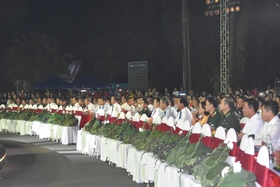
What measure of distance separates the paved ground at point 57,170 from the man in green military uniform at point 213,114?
202cm

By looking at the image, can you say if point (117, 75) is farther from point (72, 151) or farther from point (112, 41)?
point (72, 151)

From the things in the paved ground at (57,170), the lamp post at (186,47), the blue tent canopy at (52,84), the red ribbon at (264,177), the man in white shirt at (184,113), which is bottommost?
the paved ground at (57,170)

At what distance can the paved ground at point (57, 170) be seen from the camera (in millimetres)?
11164

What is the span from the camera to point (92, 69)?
5588 cm

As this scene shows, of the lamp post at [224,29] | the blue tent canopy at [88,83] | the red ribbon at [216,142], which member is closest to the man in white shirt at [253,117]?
the red ribbon at [216,142]

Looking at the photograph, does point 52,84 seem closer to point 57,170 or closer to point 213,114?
point 57,170

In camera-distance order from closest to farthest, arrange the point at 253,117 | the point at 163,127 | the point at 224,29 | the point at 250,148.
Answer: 1. the point at 250,148
2. the point at 253,117
3. the point at 163,127
4. the point at 224,29

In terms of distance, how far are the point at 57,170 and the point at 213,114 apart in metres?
4.32

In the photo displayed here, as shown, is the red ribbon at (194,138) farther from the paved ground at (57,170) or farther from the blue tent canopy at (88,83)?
the blue tent canopy at (88,83)

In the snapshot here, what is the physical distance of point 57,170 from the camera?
1297 centimetres

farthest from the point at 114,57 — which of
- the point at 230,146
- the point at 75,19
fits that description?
the point at 230,146

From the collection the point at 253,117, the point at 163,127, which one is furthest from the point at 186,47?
the point at 253,117

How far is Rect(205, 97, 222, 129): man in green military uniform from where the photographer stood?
35.9 feet

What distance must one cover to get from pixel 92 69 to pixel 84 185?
45486 mm
